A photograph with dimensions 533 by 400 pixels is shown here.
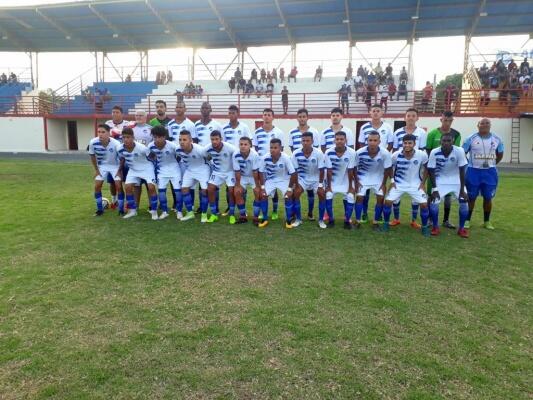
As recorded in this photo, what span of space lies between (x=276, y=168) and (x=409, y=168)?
213cm

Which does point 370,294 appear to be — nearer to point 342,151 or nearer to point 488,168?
point 342,151

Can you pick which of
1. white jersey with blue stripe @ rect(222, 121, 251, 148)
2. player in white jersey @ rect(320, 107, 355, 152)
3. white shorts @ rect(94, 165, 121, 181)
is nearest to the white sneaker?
white shorts @ rect(94, 165, 121, 181)

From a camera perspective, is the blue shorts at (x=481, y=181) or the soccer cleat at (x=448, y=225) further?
the soccer cleat at (x=448, y=225)

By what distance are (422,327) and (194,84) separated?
93.0 feet

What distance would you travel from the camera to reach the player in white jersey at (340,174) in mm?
6977

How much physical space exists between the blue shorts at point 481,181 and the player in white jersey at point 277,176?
112 inches

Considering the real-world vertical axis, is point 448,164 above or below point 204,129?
below

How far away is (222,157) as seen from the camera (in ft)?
24.6

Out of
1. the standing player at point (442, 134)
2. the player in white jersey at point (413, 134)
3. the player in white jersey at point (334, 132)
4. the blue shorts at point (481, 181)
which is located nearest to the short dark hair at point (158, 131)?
the player in white jersey at point (334, 132)

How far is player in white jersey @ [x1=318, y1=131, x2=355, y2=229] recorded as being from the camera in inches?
275

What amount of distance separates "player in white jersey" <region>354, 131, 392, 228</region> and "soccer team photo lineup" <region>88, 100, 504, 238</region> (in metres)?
0.02

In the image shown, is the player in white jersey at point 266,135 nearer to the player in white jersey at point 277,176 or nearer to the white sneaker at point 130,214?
the player in white jersey at point 277,176

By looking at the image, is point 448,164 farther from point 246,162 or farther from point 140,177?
point 140,177

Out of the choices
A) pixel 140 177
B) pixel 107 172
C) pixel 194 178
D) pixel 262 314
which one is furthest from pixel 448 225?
pixel 107 172
